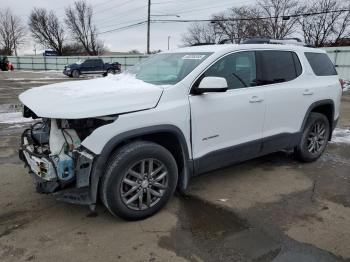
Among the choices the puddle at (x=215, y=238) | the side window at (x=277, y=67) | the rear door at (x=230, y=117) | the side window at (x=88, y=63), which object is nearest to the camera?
the puddle at (x=215, y=238)

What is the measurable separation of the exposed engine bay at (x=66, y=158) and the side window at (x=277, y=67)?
228cm

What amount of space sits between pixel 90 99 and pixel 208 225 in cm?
170

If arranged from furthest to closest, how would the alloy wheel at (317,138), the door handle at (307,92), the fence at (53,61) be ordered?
1. the fence at (53,61)
2. the alloy wheel at (317,138)
3. the door handle at (307,92)

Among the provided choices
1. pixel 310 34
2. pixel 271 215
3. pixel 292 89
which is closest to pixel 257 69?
pixel 292 89

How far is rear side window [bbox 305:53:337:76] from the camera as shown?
5598 millimetres

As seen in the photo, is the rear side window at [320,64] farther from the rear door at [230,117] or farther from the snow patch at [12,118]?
the snow patch at [12,118]

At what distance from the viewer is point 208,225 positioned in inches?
149

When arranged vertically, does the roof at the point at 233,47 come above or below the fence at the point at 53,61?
above

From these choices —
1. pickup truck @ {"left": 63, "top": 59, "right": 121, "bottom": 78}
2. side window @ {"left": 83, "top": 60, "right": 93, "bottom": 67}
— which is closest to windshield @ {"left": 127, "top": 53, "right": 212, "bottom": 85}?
pickup truck @ {"left": 63, "top": 59, "right": 121, "bottom": 78}

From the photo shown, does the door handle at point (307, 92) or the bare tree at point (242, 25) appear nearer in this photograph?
the door handle at point (307, 92)

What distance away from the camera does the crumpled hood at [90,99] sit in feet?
11.0

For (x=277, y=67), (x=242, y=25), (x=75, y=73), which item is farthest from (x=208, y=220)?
(x=242, y=25)

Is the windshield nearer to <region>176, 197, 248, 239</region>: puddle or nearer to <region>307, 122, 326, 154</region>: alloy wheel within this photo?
<region>176, 197, 248, 239</region>: puddle

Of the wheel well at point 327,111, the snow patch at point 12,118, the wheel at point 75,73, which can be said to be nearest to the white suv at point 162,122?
the wheel well at point 327,111
